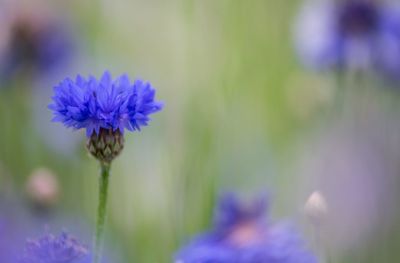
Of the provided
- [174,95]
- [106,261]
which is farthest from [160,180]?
[106,261]

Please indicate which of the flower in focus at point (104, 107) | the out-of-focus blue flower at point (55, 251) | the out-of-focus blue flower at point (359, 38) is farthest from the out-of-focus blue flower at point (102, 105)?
the out-of-focus blue flower at point (359, 38)

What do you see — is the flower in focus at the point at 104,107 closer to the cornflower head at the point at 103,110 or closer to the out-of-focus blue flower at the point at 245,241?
the cornflower head at the point at 103,110

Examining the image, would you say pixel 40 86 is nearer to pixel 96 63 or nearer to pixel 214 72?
pixel 96 63

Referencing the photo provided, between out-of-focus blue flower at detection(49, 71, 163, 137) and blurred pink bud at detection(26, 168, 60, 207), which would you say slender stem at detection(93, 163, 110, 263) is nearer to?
out-of-focus blue flower at detection(49, 71, 163, 137)

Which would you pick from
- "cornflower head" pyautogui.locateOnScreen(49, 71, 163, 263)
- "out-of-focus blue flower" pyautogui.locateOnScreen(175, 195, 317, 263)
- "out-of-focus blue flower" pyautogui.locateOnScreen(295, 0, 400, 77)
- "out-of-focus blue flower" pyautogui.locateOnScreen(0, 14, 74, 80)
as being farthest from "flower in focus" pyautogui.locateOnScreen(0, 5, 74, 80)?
"cornflower head" pyautogui.locateOnScreen(49, 71, 163, 263)

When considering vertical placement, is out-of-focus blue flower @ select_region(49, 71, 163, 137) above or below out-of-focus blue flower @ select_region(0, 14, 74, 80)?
below

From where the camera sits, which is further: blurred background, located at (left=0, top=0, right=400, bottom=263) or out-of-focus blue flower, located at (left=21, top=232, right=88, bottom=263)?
blurred background, located at (left=0, top=0, right=400, bottom=263)

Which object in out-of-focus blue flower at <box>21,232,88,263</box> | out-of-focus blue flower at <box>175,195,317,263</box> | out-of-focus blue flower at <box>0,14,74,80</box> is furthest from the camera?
out-of-focus blue flower at <box>0,14,74,80</box>
